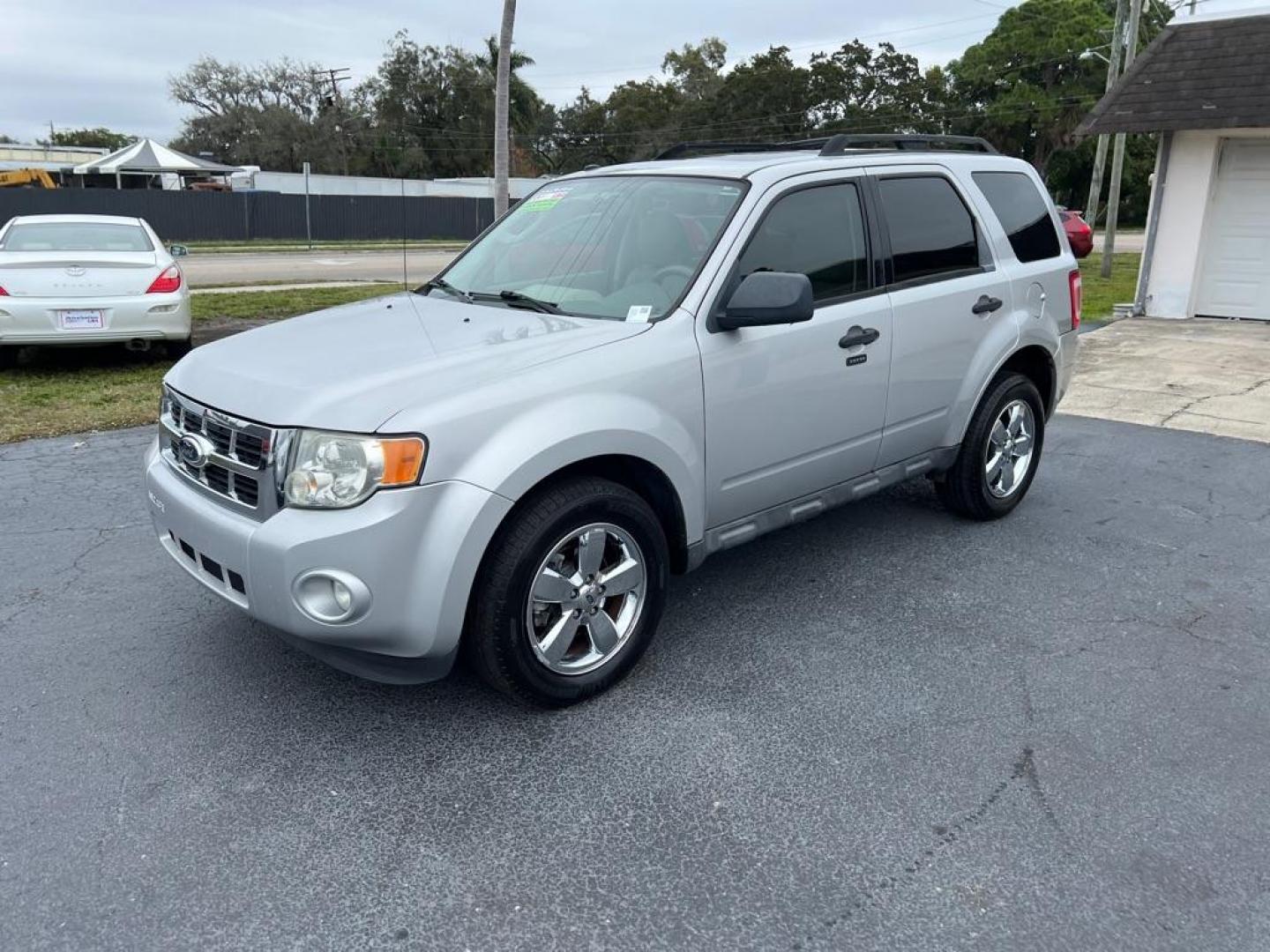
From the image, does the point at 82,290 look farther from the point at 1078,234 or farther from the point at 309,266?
the point at 309,266

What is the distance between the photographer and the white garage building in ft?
42.6

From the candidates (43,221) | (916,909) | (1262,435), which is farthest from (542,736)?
(43,221)

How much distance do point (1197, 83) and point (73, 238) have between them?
13.6 meters

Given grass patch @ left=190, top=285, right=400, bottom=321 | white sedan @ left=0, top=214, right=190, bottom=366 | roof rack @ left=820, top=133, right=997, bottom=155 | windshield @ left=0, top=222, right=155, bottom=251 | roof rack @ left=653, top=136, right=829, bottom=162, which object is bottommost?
grass patch @ left=190, top=285, right=400, bottom=321

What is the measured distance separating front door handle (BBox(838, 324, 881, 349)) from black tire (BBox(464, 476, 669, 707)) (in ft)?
3.97

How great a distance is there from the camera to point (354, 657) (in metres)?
3.08

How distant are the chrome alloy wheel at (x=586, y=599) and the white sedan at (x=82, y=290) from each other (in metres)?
7.00

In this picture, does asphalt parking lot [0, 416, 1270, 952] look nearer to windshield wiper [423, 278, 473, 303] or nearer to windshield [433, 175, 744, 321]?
windshield [433, 175, 744, 321]

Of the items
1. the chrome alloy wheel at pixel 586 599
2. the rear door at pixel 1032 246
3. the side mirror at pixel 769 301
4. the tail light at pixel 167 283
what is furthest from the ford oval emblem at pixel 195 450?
the tail light at pixel 167 283

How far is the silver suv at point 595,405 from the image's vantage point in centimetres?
296

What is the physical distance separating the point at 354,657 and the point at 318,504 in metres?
0.50

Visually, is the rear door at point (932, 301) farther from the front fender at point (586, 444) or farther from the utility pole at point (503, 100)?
the utility pole at point (503, 100)

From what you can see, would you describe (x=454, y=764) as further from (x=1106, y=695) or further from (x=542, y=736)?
(x=1106, y=695)

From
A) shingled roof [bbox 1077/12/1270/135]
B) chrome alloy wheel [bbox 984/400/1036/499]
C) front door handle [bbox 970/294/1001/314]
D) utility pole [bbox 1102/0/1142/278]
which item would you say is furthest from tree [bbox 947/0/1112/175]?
front door handle [bbox 970/294/1001/314]
